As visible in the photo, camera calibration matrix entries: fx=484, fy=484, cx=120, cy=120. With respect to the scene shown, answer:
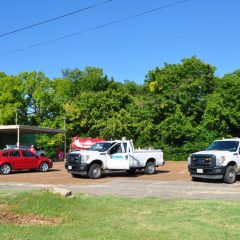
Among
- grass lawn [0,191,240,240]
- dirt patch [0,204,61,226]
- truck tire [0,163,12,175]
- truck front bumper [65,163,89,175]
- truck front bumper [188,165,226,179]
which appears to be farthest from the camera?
truck tire [0,163,12,175]

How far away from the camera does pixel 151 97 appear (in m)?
55.4

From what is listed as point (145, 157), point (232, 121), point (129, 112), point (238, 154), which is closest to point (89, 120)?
point (129, 112)

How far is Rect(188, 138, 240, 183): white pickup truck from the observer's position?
22484 millimetres

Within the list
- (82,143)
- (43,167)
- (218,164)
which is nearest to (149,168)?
(218,164)

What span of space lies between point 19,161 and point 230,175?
45.6 feet

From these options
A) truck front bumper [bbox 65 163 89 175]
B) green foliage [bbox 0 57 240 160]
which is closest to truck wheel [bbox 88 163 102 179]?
truck front bumper [bbox 65 163 89 175]

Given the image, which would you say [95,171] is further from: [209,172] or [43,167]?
[43,167]

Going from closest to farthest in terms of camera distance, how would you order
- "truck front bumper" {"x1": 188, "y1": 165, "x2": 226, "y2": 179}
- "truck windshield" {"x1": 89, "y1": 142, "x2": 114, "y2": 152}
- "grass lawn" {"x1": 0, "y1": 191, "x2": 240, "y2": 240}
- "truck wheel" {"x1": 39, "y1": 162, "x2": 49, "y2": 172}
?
"grass lawn" {"x1": 0, "y1": 191, "x2": 240, "y2": 240}
"truck front bumper" {"x1": 188, "y1": 165, "x2": 226, "y2": 179}
"truck windshield" {"x1": 89, "y1": 142, "x2": 114, "y2": 152}
"truck wheel" {"x1": 39, "y1": 162, "x2": 49, "y2": 172}

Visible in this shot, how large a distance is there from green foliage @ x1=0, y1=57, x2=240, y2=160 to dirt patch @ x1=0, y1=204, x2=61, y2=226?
38.5 metres

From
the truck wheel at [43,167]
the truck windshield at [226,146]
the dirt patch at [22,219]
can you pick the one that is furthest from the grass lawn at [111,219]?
the truck wheel at [43,167]

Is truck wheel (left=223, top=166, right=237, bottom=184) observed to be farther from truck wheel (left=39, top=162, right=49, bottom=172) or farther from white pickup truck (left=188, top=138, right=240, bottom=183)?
truck wheel (left=39, top=162, right=49, bottom=172)

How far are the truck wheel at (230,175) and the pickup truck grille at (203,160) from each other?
791 mm

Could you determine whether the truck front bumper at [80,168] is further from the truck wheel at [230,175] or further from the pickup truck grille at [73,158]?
the truck wheel at [230,175]

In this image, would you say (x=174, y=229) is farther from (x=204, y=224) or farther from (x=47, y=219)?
(x=47, y=219)
